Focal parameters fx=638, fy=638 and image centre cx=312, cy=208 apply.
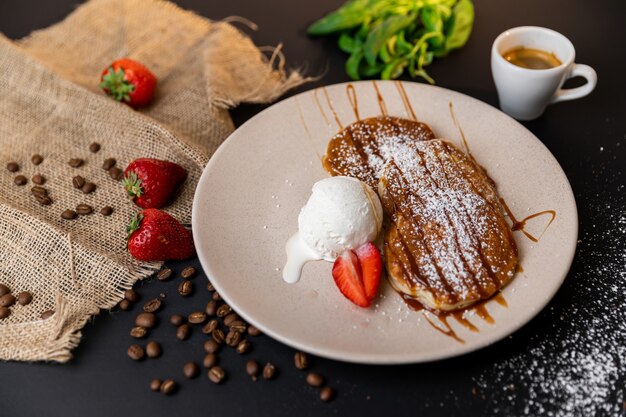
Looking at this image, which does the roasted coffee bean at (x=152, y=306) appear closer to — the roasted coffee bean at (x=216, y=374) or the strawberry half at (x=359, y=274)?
the roasted coffee bean at (x=216, y=374)

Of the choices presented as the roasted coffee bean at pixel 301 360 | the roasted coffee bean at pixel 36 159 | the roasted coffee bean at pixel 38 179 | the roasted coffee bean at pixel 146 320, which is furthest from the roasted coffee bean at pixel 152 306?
the roasted coffee bean at pixel 36 159

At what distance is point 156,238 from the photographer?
79.0 inches

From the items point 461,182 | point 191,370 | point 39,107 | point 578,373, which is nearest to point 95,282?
point 191,370

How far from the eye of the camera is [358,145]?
221cm

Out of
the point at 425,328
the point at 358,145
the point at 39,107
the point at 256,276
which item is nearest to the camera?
the point at 425,328

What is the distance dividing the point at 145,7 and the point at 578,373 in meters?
2.41

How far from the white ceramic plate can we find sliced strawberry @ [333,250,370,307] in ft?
0.13

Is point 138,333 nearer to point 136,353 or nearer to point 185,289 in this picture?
point 136,353

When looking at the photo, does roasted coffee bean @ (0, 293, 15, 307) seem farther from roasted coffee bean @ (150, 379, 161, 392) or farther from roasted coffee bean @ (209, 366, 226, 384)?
roasted coffee bean @ (209, 366, 226, 384)

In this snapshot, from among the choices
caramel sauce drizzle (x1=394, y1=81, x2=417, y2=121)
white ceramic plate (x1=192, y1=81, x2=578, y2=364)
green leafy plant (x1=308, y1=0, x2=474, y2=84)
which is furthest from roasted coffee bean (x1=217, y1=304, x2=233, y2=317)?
green leafy plant (x1=308, y1=0, x2=474, y2=84)

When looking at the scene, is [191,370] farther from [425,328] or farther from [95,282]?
[425,328]

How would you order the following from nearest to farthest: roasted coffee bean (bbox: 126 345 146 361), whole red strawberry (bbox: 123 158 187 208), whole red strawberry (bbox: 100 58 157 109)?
roasted coffee bean (bbox: 126 345 146 361), whole red strawberry (bbox: 123 158 187 208), whole red strawberry (bbox: 100 58 157 109)

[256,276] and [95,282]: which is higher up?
[256,276]

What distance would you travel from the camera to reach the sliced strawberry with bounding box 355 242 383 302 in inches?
70.9
